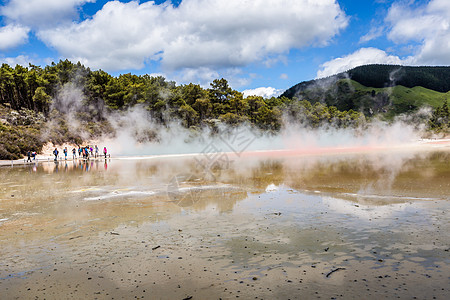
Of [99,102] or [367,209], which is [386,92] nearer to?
[99,102]

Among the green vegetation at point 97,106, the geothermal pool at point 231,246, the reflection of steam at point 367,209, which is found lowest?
the reflection of steam at point 367,209

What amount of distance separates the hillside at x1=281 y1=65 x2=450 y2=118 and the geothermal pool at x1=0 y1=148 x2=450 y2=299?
16522 cm

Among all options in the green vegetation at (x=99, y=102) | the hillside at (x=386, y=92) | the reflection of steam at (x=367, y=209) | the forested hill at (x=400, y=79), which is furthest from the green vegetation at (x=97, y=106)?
the forested hill at (x=400, y=79)

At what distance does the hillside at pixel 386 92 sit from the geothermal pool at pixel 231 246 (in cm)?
16522

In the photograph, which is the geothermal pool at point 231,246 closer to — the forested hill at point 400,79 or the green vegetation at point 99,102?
the green vegetation at point 99,102

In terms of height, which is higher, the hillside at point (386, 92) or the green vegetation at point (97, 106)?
the hillside at point (386, 92)

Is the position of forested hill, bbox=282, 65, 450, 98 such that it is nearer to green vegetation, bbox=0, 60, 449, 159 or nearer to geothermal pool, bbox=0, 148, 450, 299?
green vegetation, bbox=0, 60, 449, 159

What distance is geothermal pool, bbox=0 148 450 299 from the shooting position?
5036mm

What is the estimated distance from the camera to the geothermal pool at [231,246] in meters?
5.04

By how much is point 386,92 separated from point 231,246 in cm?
19035

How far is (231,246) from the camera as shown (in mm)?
6883

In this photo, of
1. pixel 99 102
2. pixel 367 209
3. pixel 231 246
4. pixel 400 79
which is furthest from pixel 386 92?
pixel 231 246

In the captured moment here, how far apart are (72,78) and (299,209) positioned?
6403cm

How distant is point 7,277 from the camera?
5.64 m
